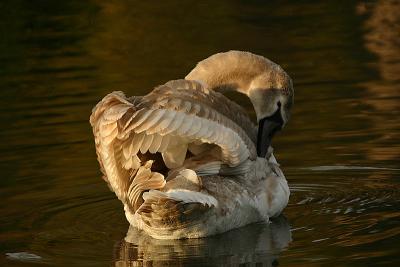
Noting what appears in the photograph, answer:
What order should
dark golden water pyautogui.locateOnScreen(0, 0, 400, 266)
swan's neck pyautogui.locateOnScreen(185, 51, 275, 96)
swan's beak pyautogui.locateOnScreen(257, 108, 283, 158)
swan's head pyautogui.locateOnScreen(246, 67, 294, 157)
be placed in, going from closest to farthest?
1. dark golden water pyautogui.locateOnScreen(0, 0, 400, 266)
2. swan's beak pyautogui.locateOnScreen(257, 108, 283, 158)
3. swan's head pyautogui.locateOnScreen(246, 67, 294, 157)
4. swan's neck pyautogui.locateOnScreen(185, 51, 275, 96)

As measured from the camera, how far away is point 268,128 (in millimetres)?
10492

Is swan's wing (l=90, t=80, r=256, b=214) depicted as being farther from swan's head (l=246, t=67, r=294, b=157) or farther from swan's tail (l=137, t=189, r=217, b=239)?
swan's head (l=246, t=67, r=294, b=157)

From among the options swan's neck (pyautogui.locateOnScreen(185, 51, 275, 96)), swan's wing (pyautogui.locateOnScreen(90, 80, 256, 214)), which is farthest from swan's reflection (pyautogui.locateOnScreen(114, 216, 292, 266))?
swan's neck (pyautogui.locateOnScreen(185, 51, 275, 96))

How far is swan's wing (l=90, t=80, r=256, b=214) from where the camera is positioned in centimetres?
898

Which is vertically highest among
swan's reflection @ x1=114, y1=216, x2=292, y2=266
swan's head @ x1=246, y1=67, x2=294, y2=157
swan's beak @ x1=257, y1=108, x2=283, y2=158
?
swan's head @ x1=246, y1=67, x2=294, y2=157

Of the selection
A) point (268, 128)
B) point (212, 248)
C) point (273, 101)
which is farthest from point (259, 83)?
point (212, 248)

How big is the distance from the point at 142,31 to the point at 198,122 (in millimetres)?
11627

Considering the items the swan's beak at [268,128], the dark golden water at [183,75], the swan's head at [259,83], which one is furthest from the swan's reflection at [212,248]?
the swan's head at [259,83]

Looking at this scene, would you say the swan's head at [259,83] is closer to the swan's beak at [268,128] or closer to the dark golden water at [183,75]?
the swan's beak at [268,128]

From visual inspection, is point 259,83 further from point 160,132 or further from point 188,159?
point 160,132

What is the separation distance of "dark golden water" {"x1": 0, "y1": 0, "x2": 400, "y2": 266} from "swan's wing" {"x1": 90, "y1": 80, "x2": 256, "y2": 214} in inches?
18.8

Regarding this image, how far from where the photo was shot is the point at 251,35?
19219mm

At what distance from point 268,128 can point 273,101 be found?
0.68ft

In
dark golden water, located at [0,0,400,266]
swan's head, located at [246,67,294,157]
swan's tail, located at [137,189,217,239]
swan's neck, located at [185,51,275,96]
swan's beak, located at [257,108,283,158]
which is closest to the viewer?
swan's tail, located at [137,189,217,239]
